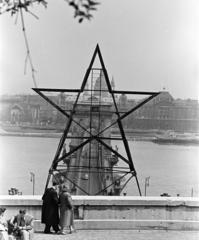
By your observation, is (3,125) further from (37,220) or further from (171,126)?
(37,220)

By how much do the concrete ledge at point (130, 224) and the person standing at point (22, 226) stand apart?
0.91 m

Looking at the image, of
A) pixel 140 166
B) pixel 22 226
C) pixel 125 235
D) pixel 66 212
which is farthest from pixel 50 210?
pixel 140 166

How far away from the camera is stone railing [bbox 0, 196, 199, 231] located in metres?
7.30

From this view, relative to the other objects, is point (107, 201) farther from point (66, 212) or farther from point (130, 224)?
point (66, 212)

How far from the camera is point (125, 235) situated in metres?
7.06

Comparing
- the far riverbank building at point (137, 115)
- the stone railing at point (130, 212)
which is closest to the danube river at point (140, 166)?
the far riverbank building at point (137, 115)

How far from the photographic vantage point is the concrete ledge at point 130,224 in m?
7.30

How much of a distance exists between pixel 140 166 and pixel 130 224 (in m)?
50.6

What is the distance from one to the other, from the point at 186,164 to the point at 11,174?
2335cm

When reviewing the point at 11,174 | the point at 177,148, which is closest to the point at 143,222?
the point at 11,174

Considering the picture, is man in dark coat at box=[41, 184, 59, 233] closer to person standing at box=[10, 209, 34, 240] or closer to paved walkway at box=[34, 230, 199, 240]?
paved walkway at box=[34, 230, 199, 240]

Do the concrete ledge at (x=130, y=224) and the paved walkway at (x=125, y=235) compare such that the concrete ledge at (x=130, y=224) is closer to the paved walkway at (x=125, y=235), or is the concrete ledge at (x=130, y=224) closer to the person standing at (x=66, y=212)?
Result: the paved walkway at (x=125, y=235)

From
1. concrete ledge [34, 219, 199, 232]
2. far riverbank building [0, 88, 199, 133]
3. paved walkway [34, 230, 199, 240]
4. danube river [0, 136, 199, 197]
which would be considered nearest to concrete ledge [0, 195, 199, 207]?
concrete ledge [34, 219, 199, 232]

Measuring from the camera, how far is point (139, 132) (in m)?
94.1
